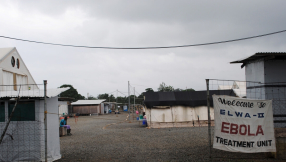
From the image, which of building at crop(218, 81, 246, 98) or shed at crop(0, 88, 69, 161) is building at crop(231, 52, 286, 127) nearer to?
shed at crop(0, 88, 69, 161)

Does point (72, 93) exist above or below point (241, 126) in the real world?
above

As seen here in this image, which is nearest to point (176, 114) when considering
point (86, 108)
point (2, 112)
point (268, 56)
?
point (268, 56)

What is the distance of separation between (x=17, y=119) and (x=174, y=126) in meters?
15.7

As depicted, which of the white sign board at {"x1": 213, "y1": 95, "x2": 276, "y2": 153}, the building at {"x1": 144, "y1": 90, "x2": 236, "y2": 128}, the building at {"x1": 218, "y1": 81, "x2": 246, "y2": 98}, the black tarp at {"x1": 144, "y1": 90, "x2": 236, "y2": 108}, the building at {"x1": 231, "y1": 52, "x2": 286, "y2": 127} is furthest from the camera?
the building at {"x1": 218, "y1": 81, "x2": 246, "y2": 98}

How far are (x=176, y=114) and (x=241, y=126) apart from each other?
47.6 feet

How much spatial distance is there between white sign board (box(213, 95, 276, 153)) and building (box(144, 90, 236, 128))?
14.3 metres

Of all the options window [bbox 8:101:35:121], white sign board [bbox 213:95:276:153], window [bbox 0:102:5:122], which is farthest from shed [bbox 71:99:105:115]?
white sign board [bbox 213:95:276:153]

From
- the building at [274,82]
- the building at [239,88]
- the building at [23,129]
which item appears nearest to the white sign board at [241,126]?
the building at [274,82]

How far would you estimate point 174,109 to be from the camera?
22203 millimetres

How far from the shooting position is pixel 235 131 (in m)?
7.68

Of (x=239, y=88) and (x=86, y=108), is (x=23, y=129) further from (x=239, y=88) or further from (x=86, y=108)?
(x=86, y=108)

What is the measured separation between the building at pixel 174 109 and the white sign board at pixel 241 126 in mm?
14270

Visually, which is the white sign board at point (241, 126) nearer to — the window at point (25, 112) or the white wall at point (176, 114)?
the window at point (25, 112)

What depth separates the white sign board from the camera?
7637 mm
